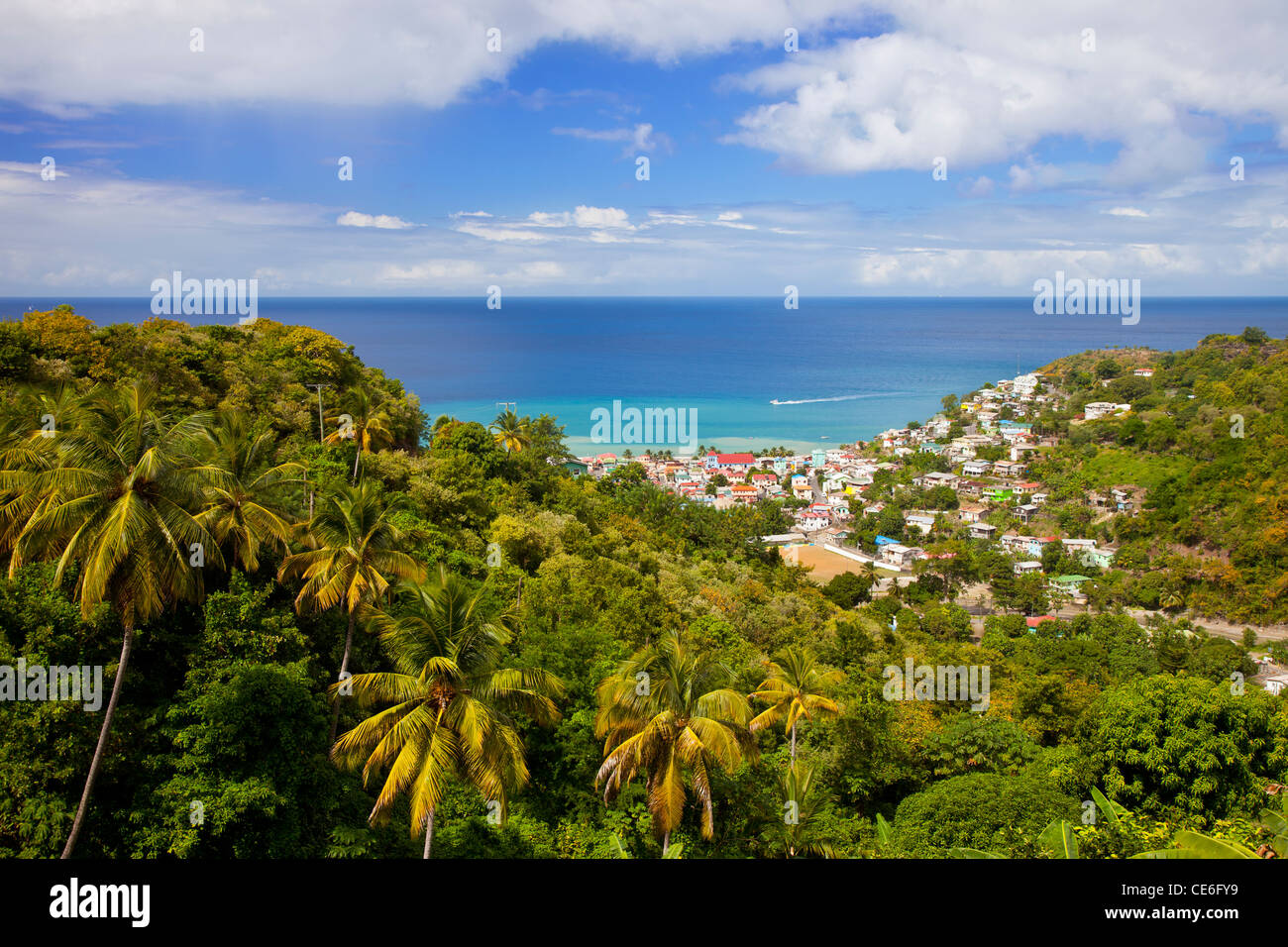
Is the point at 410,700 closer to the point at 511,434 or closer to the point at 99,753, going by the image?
the point at 99,753

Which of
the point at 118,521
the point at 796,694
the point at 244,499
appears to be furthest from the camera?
the point at 796,694

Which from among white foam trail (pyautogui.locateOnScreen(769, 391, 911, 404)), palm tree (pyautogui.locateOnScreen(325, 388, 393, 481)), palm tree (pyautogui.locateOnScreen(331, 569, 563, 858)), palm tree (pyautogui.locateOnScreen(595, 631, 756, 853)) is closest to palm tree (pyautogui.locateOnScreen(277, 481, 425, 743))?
palm tree (pyautogui.locateOnScreen(331, 569, 563, 858))

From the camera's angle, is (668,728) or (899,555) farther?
(899,555)

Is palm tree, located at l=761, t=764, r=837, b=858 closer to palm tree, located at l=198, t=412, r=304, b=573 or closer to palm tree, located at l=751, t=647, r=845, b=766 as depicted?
palm tree, located at l=751, t=647, r=845, b=766

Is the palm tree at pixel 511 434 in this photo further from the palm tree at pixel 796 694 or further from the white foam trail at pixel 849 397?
the white foam trail at pixel 849 397

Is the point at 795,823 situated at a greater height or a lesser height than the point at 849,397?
lesser

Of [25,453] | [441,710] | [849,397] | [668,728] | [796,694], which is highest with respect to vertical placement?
[849,397]

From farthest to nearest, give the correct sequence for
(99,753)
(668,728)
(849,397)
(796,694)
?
1. (849,397)
2. (796,694)
3. (668,728)
4. (99,753)

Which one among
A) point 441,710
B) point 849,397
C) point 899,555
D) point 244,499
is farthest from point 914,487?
point 441,710
